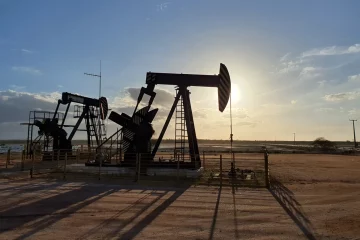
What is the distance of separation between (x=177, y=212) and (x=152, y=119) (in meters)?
7.47

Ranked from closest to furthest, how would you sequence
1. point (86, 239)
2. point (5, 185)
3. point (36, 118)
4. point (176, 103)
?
point (86, 239), point (5, 185), point (176, 103), point (36, 118)

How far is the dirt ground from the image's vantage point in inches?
191

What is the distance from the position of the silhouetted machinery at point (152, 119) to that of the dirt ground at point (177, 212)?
3.47 metres

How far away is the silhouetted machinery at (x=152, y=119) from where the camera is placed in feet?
41.5

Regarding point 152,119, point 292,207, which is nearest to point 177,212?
point 292,207

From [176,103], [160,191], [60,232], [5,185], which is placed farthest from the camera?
[176,103]

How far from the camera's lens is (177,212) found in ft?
20.6

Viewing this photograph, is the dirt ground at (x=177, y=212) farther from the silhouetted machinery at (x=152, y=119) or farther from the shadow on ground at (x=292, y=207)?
the silhouetted machinery at (x=152, y=119)

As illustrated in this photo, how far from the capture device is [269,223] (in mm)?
5457

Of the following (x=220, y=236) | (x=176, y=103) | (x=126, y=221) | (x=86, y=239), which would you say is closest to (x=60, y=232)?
(x=86, y=239)

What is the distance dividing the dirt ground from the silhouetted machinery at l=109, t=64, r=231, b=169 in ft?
11.4

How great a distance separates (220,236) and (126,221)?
173 cm

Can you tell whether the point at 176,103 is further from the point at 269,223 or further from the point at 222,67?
the point at 269,223

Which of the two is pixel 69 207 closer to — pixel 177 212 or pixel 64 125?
pixel 177 212
